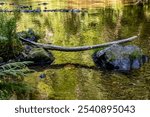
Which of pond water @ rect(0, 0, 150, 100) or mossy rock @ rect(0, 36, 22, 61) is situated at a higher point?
mossy rock @ rect(0, 36, 22, 61)

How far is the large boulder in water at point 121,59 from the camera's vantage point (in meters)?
10.4

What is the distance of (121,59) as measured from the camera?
10469 millimetres

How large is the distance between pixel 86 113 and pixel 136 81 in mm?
5288

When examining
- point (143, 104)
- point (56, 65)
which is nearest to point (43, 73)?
point (56, 65)

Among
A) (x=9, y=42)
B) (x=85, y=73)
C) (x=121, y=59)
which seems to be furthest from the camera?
(x=9, y=42)

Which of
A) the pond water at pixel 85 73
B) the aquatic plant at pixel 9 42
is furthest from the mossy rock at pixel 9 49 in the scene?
the pond water at pixel 85 73

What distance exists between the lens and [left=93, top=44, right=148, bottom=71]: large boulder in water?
34.2 feet

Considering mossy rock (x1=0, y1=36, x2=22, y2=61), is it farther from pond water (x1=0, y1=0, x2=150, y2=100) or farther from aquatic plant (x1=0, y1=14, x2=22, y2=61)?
pond water (x1=0, y1=0, x2=150, y2=100)

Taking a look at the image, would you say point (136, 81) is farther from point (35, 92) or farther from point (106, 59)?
point (35, 92)

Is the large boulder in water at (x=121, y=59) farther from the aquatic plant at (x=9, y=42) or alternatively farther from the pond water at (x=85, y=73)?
the aquatic plant at (x=9, y=42)

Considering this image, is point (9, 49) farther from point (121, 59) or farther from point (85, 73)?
point (121, 59)

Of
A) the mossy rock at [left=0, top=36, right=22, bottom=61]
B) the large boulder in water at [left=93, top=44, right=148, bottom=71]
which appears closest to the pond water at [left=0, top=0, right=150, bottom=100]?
the large boulder in water at [left=93, top=44, right=148, bottom=71]

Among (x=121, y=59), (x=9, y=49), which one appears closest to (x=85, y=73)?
(x=121, y=59)

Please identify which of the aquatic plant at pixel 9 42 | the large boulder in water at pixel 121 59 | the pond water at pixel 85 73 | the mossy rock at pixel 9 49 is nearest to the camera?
the pond water at pixel 85 73
